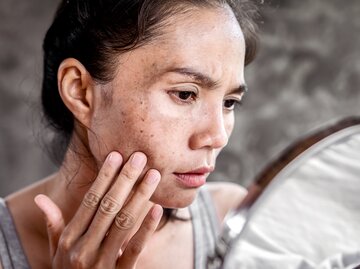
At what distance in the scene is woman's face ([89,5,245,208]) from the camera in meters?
0.76

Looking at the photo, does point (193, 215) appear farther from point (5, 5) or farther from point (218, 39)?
point (5, 5)

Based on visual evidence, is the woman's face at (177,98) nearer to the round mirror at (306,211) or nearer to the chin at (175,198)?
the chin at (175,198)

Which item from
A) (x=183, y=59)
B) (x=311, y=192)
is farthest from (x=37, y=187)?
(x=311, y=192)

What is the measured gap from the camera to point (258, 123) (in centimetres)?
153

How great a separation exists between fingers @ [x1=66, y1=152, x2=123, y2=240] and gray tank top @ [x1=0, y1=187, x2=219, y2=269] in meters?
0.16

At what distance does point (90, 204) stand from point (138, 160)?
0.08 metres

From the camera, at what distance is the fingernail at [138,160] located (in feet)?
2.46

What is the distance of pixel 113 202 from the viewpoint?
0.73 m

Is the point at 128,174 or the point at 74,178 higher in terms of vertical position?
the point at 128,174

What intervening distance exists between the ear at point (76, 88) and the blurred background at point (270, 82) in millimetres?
654

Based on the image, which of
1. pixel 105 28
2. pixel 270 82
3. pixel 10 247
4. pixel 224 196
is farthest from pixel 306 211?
pixel 270 82

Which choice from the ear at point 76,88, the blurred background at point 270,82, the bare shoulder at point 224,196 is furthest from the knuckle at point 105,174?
the blurred background at point 270,82

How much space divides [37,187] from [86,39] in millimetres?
295

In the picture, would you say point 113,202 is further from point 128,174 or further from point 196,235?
point 196,235
